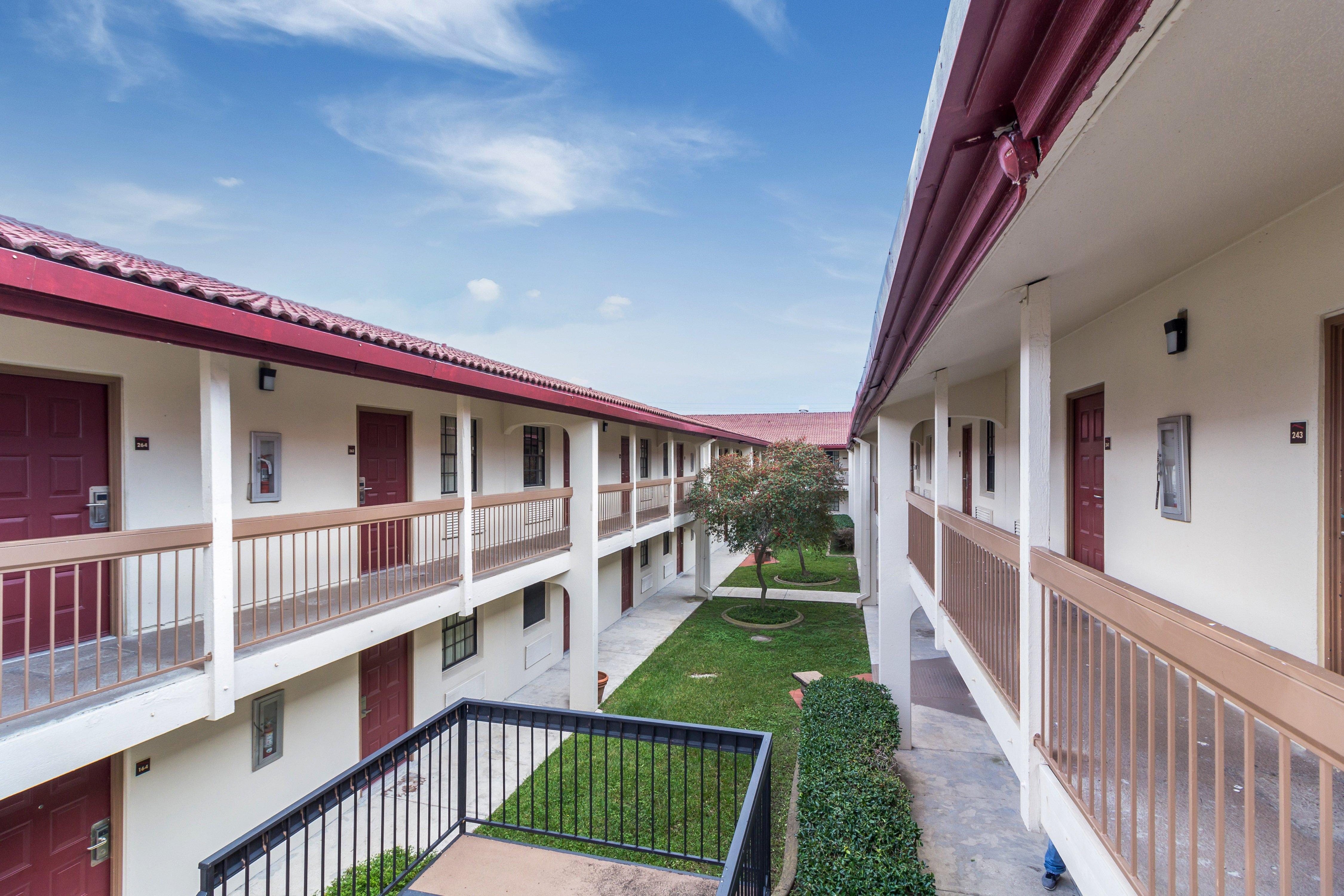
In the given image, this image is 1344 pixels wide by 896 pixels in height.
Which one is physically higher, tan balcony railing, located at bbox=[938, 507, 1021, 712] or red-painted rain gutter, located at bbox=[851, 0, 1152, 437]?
red-painted rain gutter, located at bbox=[851, 0, 1152, 437]

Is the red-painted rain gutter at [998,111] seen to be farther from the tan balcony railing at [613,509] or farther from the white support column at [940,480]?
the tan balcony railing at [613,509]

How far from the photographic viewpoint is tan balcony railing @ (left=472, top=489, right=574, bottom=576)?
7.82m

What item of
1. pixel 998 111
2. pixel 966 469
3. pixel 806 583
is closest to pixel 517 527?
pixel 966 469

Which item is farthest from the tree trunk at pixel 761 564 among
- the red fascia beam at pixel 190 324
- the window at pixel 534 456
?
the red fascia beam at pixel 190 324

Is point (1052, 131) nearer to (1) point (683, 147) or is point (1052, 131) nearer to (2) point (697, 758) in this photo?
(2) point (697, 758)

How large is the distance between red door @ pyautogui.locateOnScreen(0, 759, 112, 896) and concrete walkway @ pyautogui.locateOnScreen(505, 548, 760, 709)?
419 centimetres

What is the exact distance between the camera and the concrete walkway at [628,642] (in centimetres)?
1027

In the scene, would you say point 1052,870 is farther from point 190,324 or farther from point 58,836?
point 58,836

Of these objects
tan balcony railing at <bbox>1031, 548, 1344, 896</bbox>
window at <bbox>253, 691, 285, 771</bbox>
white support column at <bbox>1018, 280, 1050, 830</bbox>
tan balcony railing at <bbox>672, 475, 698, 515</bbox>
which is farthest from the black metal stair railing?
tan balcony railing at <bbox>672, 475, 698, 515</bbox>

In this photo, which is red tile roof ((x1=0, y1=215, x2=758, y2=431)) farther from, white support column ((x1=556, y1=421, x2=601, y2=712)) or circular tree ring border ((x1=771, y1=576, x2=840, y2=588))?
circular tree ring border ((x1=771, y1=576, x2=840, y2=588))

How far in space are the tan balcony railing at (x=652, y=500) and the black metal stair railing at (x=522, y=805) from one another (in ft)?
18.4

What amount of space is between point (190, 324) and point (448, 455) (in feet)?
17.7

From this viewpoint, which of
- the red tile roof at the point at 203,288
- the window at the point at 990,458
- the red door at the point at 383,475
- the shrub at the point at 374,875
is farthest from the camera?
the window at the point at 990,458

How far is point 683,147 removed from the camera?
80.4 ft
